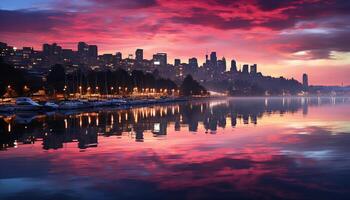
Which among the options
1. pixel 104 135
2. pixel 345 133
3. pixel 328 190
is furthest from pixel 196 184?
pixel 345 133

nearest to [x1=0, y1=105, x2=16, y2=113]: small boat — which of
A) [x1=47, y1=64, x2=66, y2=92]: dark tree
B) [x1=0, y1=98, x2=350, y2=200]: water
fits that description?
[x1=0, y1=98, x2=350, y2=200]: water

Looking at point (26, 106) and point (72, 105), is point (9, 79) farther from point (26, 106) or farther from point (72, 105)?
point (26, 106)

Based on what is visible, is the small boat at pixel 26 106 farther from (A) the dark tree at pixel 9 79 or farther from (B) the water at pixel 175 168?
(B) the water at pixel 175 168

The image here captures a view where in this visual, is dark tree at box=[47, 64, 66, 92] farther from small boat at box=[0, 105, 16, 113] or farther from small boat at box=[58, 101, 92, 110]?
small boat at box=[0, 105, 16, 113]

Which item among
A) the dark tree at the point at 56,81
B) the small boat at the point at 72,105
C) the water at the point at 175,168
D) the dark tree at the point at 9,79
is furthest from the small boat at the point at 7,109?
the dark tree at the point at 56,81

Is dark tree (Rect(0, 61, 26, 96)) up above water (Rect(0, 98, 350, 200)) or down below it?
above

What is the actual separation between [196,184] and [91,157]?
9374 mm

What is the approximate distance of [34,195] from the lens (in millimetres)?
17031

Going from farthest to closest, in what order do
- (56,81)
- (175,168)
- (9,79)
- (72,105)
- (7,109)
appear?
1. (56,81)
2. (9,79)
3. (72,105)
4. (7,109)
5. (175,168)

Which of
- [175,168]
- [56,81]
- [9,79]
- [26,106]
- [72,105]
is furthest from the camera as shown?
[56,81]

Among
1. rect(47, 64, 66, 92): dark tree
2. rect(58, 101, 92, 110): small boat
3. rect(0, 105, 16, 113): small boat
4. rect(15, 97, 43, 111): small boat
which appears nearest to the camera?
rect(0, 105, 16, 113): small boat

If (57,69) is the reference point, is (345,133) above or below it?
below

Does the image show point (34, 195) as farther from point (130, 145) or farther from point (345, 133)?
point (345, 133)

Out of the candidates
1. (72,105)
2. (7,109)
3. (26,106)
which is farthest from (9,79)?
(7,109)
